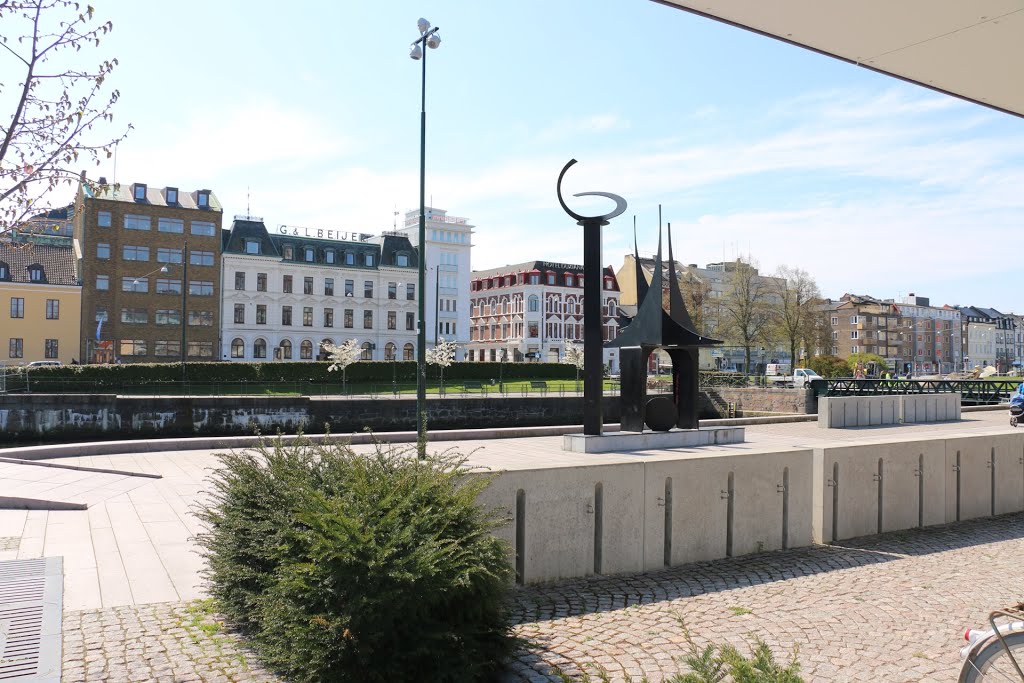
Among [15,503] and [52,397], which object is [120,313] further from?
[15,503]

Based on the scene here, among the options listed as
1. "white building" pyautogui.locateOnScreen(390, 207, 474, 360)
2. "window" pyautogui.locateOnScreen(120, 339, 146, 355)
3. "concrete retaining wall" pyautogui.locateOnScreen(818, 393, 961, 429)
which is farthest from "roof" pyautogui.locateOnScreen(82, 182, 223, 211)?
"concrete retaining wall" pyautogui.locateOnScreen(818, 393, 961, 429)

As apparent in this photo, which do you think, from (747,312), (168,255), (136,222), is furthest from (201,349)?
(747,312)

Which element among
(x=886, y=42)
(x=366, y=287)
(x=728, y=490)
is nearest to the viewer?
(x=886, y=42)

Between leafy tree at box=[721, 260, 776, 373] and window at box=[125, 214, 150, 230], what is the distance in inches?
2009

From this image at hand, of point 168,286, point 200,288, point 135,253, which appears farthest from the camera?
point 200,288

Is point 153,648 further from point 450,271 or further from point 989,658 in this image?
point 450,271

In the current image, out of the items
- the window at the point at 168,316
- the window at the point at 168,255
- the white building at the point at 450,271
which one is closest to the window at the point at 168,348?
the window at the point at 168,316

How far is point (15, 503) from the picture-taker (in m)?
A: 11.9

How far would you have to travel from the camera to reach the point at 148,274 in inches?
2552

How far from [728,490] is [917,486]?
3.78 m

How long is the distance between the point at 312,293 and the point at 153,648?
71.2 meters

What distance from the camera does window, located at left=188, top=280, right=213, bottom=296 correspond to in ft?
222

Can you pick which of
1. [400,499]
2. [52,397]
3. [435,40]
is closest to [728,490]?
[400,499]

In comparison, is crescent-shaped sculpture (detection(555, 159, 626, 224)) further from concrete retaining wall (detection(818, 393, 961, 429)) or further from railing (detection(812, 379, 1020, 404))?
railing (detection(812, 379, 1020, 404))
